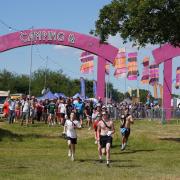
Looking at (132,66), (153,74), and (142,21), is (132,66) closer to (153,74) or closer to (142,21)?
(153,74)

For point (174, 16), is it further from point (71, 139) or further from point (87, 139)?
point (71, 139)

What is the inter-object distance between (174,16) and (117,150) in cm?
713

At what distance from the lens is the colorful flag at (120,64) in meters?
46.4

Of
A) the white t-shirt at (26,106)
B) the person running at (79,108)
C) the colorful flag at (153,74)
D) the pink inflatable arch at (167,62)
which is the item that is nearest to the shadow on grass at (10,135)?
the white t-shirt at (26,106)

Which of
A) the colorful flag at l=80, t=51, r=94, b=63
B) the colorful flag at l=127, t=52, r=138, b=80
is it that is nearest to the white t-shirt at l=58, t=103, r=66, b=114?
the colorful flag at l=80, t=51, r=94, b=63

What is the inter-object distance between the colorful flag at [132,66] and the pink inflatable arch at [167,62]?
10.8 feet

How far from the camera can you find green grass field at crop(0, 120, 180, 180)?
16984mm

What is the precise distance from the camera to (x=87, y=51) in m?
45.6

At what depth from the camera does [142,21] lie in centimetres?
2888

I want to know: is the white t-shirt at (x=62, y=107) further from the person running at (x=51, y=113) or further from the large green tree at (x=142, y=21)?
the large green tree at (x=142, y=21)

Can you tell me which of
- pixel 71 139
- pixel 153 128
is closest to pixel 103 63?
pixel 153 128

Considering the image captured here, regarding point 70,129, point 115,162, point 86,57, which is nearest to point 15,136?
point 70,129

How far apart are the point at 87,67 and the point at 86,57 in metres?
0.81

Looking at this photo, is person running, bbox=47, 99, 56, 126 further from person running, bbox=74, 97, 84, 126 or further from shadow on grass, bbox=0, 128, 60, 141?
shadow on grass, bbox=0, 128, 60, 141
